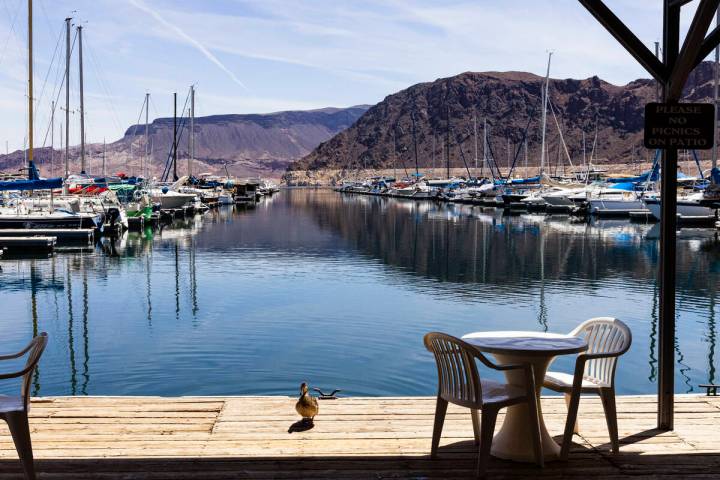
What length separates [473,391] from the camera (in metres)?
4.74

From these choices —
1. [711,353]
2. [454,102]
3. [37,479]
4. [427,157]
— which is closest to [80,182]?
[711,353]

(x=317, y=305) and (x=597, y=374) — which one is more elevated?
(x=597, y=374)

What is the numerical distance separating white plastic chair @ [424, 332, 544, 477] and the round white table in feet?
0.22

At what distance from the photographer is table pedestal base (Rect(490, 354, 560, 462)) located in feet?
16.0

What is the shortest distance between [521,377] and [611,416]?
660 mm

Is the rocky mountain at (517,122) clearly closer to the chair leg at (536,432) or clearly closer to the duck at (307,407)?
the duck at (307,407)

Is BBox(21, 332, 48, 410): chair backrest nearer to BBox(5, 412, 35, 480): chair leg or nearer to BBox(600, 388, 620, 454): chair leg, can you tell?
BBox(5, 412, 35, 480): chair leg

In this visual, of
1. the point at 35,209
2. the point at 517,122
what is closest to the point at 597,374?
the point at 35,209

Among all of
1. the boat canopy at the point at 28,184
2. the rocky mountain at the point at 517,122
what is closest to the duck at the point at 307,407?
the boat canopy at the point at 28,184

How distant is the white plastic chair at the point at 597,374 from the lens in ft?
16.2

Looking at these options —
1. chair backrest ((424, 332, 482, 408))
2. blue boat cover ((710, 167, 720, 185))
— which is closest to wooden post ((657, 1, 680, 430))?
chair backrest ((424, 332, 482, 408))

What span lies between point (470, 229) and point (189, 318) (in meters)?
27.2

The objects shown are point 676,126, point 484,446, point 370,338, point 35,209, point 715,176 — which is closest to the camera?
point 484,446

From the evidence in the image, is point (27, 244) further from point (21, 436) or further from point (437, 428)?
point (437, 428)
